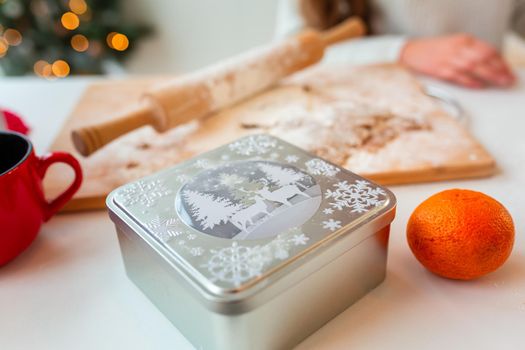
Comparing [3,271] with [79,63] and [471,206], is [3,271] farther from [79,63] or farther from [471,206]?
[79,63]

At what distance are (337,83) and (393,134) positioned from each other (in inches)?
10.0

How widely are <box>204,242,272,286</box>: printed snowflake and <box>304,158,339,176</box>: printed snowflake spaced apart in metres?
0.14

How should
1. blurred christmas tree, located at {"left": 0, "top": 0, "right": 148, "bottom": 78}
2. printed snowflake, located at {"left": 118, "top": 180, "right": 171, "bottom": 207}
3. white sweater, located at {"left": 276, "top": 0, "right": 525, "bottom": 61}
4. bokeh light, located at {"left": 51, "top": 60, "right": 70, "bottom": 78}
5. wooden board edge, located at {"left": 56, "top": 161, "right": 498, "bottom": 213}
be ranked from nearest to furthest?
printed snowflake, located at {"left": 118, "top": 180, "right": 171, "bottom": 207}
wooden board edge, located at {"left": 56, "top": 161, "right": 498, "bottom": 213}
white sweater, located at {"left": 276, "top": 0, "right": 525, "bottom": 61}
blurred christmas tree, located at {"left": 0, "top": 0, "right": 148, "bottom": 78}
bokeh light, located at {"left": 51, "top": 60, "right": 70, "bottom": 78}

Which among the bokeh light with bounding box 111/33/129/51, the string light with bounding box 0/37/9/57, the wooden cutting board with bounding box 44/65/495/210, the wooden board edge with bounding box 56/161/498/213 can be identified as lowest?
the bokeh light with bounding box 111/33/129/51

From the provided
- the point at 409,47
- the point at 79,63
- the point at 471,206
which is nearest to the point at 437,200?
the point at 471,206

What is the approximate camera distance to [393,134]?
2.43 feet

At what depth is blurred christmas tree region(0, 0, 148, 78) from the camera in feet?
6.30

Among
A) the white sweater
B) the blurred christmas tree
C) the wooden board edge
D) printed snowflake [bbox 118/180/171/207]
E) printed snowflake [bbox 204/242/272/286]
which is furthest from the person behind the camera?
the blurred christmas tree

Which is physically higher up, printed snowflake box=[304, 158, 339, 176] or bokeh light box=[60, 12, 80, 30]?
printed snowflake box=[304, 158, 339, 176]

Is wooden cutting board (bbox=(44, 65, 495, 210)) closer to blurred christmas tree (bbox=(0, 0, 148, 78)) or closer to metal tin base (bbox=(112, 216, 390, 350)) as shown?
metal tin base (bbox=(112, 216, 390, 350))

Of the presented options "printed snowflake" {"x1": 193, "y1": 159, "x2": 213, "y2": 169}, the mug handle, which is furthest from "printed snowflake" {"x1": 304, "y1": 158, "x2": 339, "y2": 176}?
the mug handle

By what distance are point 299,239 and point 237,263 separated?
58 mm

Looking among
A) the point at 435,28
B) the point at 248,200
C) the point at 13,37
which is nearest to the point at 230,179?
the point at 248,200

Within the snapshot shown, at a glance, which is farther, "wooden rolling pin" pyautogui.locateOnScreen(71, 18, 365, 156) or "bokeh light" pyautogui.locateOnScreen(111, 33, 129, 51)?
"bokeh light" pyautogui.locateOnScreen(111, 33, 129, 51)
